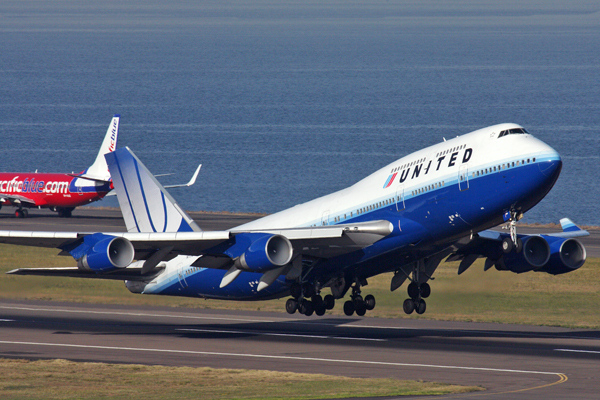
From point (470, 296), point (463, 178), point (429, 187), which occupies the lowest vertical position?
point (470, 296)

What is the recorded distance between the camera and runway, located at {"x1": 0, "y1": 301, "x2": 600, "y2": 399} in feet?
116

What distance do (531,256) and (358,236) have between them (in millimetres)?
11156

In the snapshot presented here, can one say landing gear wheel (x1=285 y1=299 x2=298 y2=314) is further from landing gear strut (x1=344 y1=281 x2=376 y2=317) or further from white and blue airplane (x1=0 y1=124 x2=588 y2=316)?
landing gear strut (x1=344 y1=281 x2=376 y2=317)

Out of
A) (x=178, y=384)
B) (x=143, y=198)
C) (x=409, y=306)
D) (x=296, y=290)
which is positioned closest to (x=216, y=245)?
(x=296, y=290)

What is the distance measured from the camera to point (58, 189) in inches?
4331

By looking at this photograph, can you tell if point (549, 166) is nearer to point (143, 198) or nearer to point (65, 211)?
point (143, 198)

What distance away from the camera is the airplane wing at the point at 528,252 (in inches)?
1833

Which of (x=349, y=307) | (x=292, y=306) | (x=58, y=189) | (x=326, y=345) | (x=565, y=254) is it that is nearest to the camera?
(x=326, y=345)

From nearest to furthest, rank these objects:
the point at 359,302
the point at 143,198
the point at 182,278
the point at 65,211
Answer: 1. the point at 359,302
2. the point at 182,278
3. the point at 143,198
4. the point at 65,211

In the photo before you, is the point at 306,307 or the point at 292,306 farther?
the point at 306,307

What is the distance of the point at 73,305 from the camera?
199 ft

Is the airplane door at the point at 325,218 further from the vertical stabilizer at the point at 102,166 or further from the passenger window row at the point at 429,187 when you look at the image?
the vertical stabilizer at the point at 102,166

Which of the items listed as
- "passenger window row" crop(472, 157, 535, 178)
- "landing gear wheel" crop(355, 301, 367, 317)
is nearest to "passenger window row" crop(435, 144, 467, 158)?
"passenger window row" crop(472, 157, 535, 178)

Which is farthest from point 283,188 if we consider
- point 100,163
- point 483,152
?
point 483,152
